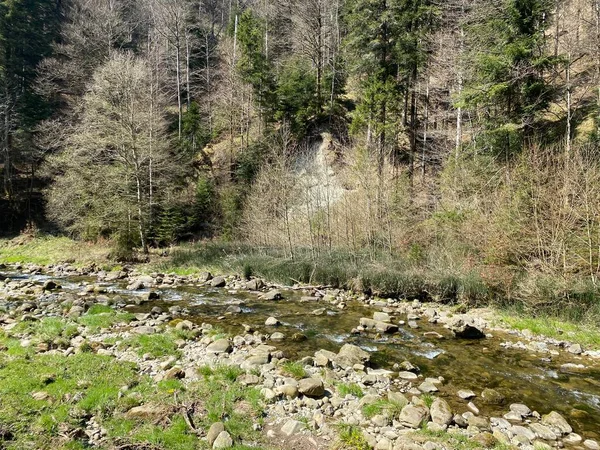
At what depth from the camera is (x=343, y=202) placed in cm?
2166

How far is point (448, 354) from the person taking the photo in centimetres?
969

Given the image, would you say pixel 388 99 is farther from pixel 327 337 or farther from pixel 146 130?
pixel 327 337

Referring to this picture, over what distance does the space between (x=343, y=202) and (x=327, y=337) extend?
11833 millimetres

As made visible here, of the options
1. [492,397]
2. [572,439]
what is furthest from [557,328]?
[572,439]

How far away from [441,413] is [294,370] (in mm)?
2958

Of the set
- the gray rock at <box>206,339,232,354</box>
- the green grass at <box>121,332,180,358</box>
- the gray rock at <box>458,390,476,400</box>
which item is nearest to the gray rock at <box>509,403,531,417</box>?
the gray rock at <box>458,390,476,400</box>

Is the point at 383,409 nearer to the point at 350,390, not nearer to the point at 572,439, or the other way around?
the point at 350,390

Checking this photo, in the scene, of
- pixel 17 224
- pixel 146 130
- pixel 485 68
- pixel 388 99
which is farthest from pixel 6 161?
pixel 485 68

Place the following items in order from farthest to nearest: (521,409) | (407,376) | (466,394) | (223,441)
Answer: (407,376) → (466,394) → (521,409) → (223,441)

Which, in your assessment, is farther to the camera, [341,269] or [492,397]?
[341,269]

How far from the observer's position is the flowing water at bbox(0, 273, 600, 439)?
24.2 ft

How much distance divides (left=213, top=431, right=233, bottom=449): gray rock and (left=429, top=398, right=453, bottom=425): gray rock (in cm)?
341

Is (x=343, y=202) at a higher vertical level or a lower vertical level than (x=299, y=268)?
higher

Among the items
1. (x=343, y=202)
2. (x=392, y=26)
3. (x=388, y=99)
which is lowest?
(x=343, y=202)
